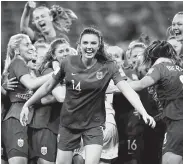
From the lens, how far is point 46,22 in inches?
266

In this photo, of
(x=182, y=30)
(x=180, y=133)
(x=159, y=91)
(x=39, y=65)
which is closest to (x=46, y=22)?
(x=39, y=65)

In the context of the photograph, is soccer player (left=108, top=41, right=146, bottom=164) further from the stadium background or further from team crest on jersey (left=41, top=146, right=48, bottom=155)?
the stadium background

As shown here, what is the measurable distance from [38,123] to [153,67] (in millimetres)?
1368

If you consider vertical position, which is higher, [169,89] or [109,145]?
[169,89]

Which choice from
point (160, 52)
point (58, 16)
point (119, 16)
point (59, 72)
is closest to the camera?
point (59, 72)

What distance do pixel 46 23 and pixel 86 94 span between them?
9.15 ft

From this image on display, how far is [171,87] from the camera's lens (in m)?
4.74

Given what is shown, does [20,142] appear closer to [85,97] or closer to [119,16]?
[85,97]

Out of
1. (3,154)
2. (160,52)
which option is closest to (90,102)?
(160,52)

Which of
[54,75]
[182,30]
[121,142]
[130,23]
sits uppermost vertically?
[130,23]

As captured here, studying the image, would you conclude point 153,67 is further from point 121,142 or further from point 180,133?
point 121,142

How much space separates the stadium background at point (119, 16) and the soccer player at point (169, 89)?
4214 mm

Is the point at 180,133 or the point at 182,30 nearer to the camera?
the point at 180,133

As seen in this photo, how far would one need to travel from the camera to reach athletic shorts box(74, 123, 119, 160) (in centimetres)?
505
